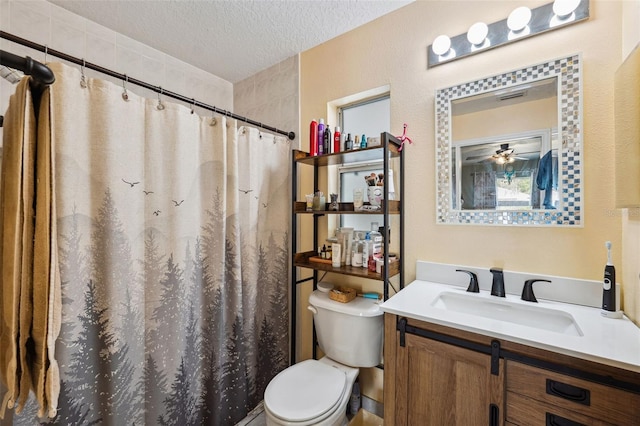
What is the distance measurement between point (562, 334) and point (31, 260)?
163 cm

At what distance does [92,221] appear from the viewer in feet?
3.71

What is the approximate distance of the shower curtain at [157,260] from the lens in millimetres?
1085

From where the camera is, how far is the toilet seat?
3.71ft

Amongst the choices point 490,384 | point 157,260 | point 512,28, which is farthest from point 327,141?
point 490,384

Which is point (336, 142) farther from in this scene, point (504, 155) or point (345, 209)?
point (504, 155)

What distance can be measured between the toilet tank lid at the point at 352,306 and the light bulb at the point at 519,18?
1461 mm

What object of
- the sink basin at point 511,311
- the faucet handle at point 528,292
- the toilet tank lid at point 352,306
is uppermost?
the faucet handle at point 528,292

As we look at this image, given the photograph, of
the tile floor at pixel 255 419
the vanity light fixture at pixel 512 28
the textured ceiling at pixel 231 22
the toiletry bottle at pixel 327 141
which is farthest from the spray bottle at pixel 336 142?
the tile floor at pixel 255 419

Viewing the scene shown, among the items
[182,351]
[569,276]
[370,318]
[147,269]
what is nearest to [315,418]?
[370,318]

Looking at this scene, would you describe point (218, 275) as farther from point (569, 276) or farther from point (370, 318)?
point (569, 276)

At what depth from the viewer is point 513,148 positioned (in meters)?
1.24

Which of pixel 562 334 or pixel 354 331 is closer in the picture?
pixel 562 334

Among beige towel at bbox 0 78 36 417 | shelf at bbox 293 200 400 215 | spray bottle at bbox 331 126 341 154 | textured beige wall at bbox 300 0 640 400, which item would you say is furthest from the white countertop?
beige towel at bbox 0 78 36 417

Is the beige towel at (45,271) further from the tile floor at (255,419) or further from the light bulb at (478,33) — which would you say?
the light bulb at (478,33)
